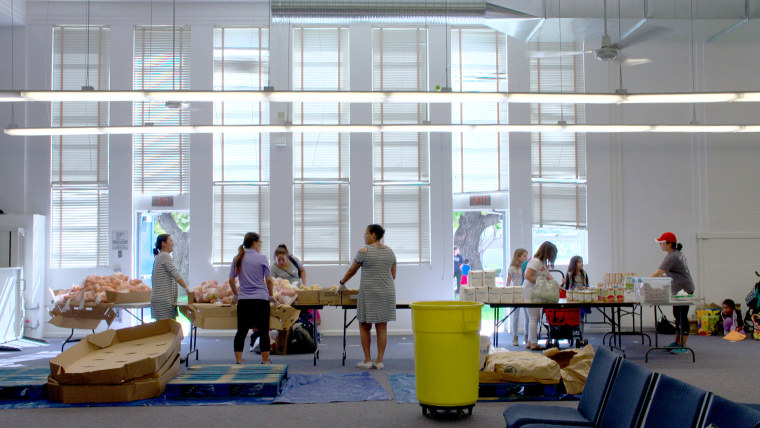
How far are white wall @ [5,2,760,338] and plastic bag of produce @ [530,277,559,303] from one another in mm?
3058

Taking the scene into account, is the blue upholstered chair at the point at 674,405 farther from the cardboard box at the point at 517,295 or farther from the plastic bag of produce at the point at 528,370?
the cardboard box at the point at 517,295

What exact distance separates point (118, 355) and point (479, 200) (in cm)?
640

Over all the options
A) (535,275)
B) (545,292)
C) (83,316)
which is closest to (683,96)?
(545,292)

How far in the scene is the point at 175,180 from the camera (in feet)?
34.5

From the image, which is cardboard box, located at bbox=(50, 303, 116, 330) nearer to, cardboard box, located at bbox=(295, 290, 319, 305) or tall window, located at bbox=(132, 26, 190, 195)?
cardboard box, located at bbox=(295, 290, 319, 305)

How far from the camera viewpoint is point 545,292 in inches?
291

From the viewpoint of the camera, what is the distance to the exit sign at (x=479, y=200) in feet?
35.0

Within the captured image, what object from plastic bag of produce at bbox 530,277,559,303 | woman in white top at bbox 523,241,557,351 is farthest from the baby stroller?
plastic bag of produce at bbox 530,277,559,303

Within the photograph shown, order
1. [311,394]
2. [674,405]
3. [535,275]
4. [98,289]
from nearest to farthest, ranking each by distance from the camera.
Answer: [674,405] < [311,394] < [98,289] < [535,275]

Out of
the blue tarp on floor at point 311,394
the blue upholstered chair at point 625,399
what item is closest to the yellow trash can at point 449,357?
the blue tarp on floor at point 311,394

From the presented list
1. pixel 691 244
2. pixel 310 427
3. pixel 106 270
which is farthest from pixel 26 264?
pixel 691 244

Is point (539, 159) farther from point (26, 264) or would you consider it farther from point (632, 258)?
point (26, 264)

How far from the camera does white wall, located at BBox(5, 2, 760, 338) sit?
10.4 meters

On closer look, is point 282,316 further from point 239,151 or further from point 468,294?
point 239,151
